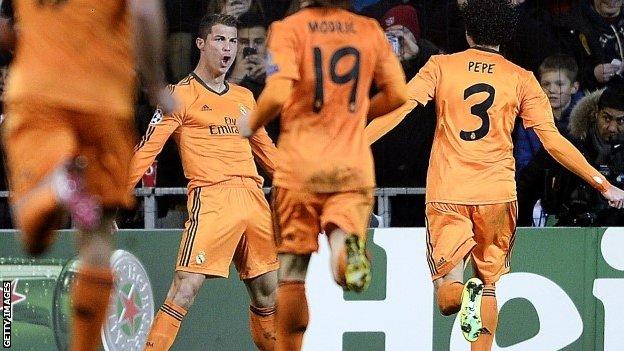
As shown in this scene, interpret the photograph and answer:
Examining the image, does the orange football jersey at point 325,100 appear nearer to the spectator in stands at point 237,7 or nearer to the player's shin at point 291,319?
the player's shin at point 291,319

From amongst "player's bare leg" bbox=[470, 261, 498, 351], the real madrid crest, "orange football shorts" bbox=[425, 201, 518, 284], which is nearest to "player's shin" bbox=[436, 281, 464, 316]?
"orange football shorts" bbox=[425, 201, 518, 284]

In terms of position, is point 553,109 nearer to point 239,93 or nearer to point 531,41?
point 531,41

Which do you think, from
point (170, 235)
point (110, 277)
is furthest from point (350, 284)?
point (170, 235)

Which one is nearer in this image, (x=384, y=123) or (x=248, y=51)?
(x=384, y=123)

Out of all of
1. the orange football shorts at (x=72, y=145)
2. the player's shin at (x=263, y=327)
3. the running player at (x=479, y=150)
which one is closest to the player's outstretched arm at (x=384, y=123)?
the running player at (x=479, y=150)

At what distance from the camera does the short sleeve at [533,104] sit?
9367mm

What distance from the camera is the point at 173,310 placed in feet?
31.4

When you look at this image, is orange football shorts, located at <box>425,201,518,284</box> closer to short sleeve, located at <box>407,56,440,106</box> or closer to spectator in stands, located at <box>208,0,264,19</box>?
short sleeve, located at <box>407,56,440,106</box>

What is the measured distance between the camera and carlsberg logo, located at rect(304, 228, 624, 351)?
10.5 metres

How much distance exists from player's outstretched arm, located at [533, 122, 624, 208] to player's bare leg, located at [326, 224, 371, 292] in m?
2.77

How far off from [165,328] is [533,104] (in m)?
2.77

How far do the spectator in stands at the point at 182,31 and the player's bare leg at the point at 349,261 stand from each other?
11.9ft

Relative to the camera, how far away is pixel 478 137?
9297 millimetres

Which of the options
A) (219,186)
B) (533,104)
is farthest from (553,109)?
(219,186)
